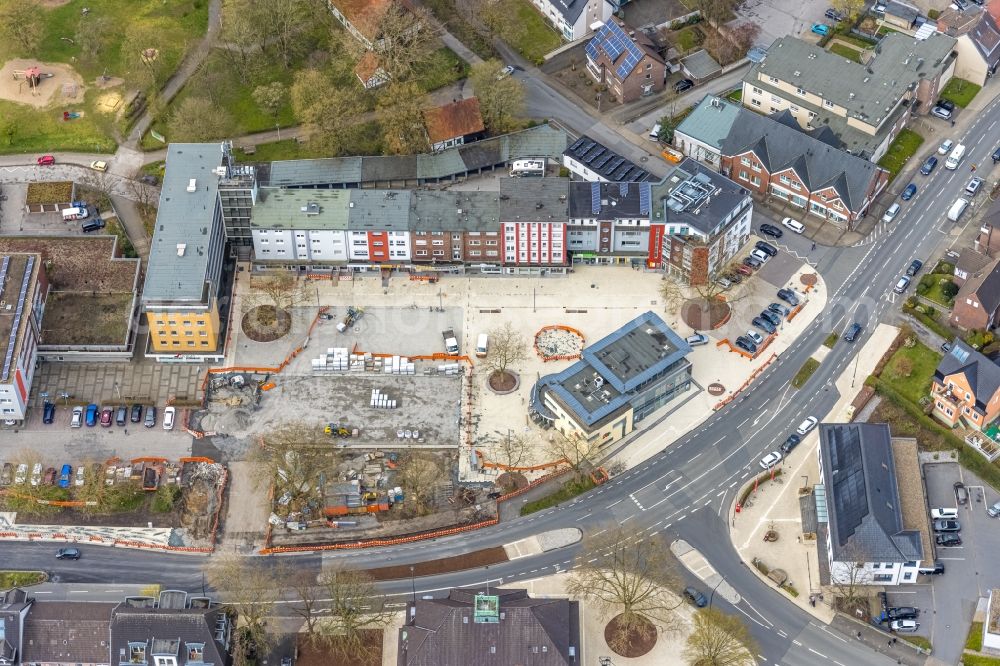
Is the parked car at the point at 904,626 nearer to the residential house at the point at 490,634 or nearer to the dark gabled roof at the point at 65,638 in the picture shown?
the residential house at the point at 490,634

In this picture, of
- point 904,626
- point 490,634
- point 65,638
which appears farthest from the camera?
point 904,626

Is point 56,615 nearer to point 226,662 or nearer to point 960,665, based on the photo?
point 226,662

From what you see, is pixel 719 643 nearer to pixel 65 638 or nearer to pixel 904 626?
pixel 904 626

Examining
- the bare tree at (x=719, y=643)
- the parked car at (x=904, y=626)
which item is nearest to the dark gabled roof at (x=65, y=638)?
the bare tree at (x=719, y=643)

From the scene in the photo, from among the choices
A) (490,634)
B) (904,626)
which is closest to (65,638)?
(490,634)

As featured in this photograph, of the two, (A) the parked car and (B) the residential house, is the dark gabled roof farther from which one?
(A) the parked car

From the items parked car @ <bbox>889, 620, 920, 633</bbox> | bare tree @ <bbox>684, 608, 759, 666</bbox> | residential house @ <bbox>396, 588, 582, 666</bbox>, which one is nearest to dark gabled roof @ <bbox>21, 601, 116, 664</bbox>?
residential house @ <bbox>396, 588, 582, 666</bbox>
